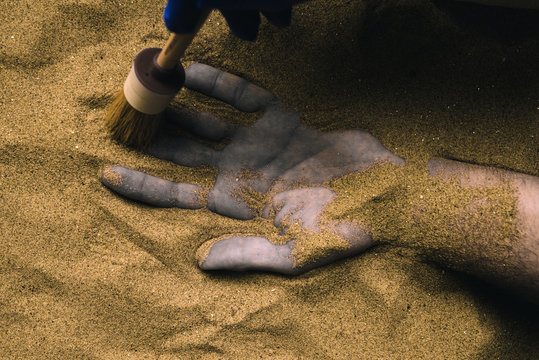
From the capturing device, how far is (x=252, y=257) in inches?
48.1

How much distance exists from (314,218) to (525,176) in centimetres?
60

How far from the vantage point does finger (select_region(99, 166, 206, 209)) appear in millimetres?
1273

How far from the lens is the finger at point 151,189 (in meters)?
1.27

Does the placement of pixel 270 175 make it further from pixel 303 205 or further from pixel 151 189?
pixel 151 189

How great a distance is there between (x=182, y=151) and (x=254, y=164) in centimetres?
22

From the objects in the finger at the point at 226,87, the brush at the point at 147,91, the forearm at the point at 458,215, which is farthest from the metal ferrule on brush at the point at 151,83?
the forearm at the point at 458,215

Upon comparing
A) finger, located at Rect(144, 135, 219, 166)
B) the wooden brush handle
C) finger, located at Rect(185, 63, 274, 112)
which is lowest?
finger, located at Rect(144, 135, 219, 166)

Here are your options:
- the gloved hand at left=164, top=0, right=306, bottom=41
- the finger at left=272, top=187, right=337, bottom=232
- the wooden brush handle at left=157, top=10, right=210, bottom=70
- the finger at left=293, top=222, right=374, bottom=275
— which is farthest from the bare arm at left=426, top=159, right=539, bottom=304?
the wooden brush handle at left=157, top=10, right=210, bottom=70

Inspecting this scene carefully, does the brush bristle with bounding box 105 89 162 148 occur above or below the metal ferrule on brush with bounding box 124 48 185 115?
below

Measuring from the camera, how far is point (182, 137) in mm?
1354

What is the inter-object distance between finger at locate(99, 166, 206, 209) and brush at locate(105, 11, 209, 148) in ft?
0.34

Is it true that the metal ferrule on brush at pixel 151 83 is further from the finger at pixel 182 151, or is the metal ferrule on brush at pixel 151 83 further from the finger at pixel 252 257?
the finger at pixel 252 257

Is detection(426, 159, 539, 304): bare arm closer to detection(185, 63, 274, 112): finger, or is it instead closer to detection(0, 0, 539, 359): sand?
detection(0, 0, 539, 359): sand

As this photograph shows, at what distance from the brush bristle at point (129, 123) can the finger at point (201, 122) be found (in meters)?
0.06
